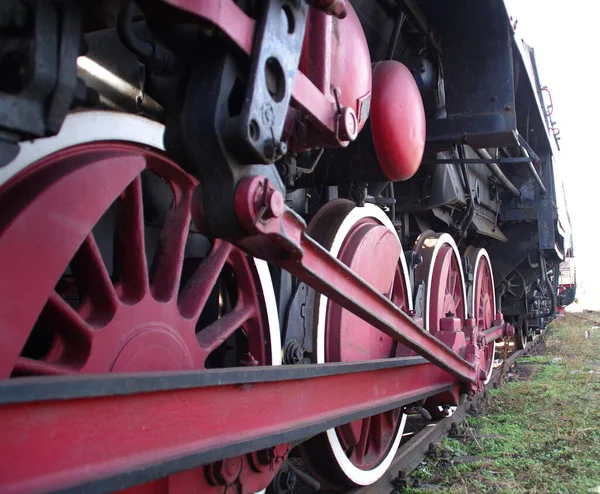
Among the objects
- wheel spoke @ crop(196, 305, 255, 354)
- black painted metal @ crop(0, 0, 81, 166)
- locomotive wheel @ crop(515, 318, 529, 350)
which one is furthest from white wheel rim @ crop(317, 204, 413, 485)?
locomotive wheel @ crop(515, 318, 529, 350)

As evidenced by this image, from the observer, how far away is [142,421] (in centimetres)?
102

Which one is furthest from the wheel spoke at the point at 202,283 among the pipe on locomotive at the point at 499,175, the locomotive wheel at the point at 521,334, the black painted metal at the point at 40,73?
the locomotive wheel at the point at 521,334

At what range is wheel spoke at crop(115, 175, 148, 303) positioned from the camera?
4.58 ft

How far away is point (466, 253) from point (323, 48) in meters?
4.14

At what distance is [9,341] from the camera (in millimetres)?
1001

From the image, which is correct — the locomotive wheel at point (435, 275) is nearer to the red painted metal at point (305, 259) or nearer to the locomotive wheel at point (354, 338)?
the locomotive wheel at point (354, 338)

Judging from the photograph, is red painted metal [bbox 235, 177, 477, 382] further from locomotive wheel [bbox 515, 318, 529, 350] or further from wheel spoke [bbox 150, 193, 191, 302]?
locomotive wheel [bbox 515, 318, 529, 350]

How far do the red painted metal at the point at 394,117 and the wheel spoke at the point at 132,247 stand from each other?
1.08m

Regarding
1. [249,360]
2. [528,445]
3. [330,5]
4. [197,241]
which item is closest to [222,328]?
[249,360]

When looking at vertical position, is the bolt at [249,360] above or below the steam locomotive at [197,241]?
below

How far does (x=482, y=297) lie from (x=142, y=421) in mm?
4863

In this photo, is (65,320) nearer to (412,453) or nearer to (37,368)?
(37,368)

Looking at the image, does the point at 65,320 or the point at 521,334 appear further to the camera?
the point at 521,334

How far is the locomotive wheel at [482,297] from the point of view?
195 inches
